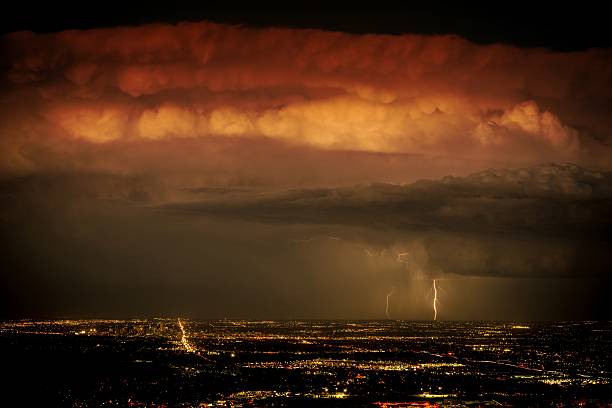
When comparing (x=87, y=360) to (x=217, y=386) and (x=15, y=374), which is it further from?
(x=217, y=386)

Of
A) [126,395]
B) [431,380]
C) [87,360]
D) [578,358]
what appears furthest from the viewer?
[578,358]

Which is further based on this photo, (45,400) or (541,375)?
(541,375)

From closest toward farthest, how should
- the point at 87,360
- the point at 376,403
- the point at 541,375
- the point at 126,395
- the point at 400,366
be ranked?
the point at 376,403
the point at 126,395
the point at 541,375
the point at 400,366
the point at 87,360

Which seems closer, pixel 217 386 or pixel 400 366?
pixel 217 386

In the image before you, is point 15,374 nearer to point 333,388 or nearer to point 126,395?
point 126,395

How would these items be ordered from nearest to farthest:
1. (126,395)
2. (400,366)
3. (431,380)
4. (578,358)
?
(126,395)
(431,380)
(400,366)
(578,358)

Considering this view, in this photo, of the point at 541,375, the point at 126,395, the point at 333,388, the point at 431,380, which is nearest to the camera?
the point at 126,395

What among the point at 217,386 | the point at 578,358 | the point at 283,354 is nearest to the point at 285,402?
the point at 217,386

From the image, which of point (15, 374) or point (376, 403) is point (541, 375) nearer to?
point (376, 403)

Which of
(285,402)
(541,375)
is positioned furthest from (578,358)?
Answer: (285,402)
